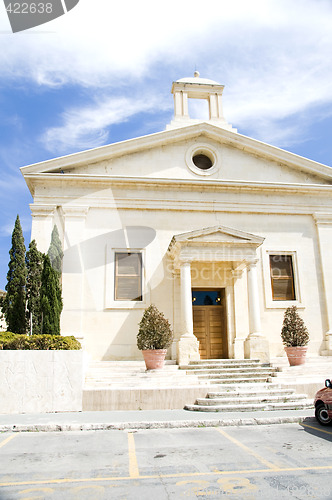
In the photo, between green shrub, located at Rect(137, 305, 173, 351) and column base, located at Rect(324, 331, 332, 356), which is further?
column base, located at Rect(324, 331, 332, 356)

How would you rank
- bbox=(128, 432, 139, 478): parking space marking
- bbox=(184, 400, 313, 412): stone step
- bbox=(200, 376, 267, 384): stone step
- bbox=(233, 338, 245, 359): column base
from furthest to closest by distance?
bbox=(233, 338, 245, 359): column base → bbox=(200, 376, 267, 384): stone step → bbox=(184, 400, 313, 412): stone step → bbox=(128, 432, 139, 478): parking space marking

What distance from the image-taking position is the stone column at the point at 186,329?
1498cm

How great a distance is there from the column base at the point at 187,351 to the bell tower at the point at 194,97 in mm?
10196

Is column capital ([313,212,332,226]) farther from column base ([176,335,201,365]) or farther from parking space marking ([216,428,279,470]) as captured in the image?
parking space marking ([216,428,279,470])

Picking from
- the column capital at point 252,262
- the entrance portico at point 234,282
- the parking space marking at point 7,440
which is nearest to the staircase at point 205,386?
the entrance portico at point 234,282

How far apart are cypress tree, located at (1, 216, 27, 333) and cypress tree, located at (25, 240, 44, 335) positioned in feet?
0.70

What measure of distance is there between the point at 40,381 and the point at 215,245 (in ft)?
25.6

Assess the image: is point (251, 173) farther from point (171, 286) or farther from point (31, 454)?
point (31, 454)

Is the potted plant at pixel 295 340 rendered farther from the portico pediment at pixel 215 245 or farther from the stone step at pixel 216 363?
the portico pediment at pixel 215 245

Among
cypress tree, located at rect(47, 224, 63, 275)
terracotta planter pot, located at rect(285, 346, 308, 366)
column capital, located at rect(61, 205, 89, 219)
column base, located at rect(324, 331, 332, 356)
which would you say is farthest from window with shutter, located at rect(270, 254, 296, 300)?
cypress tree, located at rect(47, 224, 63, 275)

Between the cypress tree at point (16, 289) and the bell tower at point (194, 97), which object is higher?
the bell tower at point (194, 97)

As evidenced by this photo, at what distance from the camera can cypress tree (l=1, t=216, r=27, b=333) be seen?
1548 centimetres

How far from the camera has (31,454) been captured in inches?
275

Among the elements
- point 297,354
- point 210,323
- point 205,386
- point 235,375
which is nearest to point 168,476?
point 205,386
